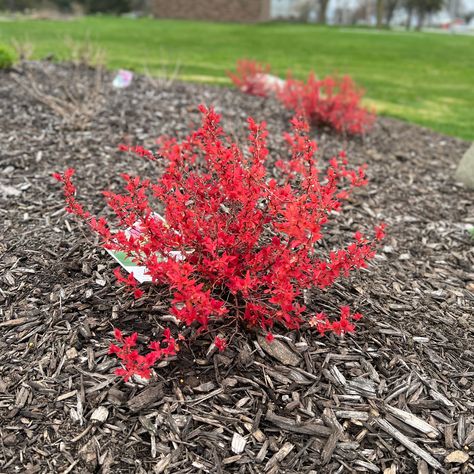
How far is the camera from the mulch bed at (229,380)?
2.34m

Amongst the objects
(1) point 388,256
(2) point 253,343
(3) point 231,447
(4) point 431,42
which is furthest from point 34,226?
(4) point 431,42

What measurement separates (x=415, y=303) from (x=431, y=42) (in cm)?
2626

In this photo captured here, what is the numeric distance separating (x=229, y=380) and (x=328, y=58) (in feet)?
58.4

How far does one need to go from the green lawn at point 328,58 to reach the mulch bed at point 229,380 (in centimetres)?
571

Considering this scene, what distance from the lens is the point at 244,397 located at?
252 centimetres

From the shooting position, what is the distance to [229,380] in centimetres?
257

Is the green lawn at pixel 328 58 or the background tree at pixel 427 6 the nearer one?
the green lawn at pixel 328 58

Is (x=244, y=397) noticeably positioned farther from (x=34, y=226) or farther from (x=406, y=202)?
(x=406, y=202)

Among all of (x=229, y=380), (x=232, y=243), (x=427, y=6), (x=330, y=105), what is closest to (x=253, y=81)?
(x=330, y=105)

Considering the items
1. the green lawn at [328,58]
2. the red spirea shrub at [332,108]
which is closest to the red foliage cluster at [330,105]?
the red spirea shrub at [332,108]

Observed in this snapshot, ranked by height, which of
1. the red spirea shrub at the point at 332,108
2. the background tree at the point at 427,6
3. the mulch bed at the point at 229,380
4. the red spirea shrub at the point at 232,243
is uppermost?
the red spirea shrub at the point at 232,243

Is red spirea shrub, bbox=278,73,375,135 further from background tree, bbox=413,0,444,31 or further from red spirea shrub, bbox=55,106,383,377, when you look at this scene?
background tree, bbox=413,0,444,31

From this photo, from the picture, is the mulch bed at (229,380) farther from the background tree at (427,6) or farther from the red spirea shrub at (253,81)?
the background tree at (427,6)

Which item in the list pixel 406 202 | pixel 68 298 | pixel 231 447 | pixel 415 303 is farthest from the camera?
pixel 406 202
